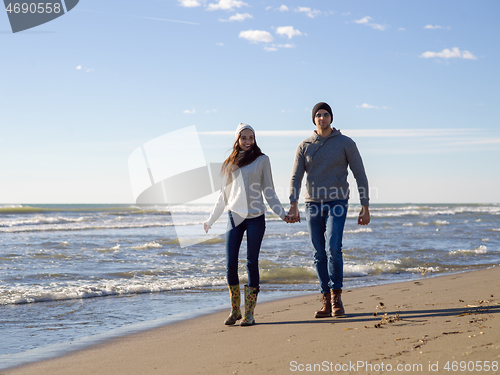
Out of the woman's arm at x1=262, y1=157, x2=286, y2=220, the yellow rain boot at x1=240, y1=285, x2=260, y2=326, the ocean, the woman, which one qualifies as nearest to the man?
the woman's arm at x1=262, y1=157, x2=286, y2=220

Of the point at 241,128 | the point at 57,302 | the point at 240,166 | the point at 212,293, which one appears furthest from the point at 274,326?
the point at 57,302

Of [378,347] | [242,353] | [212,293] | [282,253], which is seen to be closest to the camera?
[378,347]

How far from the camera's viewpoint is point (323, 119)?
3.86 m

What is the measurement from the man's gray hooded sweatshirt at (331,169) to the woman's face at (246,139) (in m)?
0.53

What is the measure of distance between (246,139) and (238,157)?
0.58 feet

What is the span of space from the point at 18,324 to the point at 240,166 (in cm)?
293

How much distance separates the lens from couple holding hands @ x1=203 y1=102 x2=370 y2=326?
12.3 ft

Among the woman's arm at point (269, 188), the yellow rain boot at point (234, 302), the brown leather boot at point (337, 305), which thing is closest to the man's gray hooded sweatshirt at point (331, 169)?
the woman's arm at point (269, 188)

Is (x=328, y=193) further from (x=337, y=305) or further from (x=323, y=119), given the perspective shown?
(x=337, y=305)

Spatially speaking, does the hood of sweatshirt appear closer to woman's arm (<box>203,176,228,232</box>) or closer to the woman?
the woman

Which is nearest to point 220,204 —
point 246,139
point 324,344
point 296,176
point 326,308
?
point 246,139

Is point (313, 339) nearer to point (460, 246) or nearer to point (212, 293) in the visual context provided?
point (212, 293)

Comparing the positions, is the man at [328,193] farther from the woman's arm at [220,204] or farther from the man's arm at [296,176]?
the woman's arm at [220,204]

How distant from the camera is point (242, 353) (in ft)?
9.42
